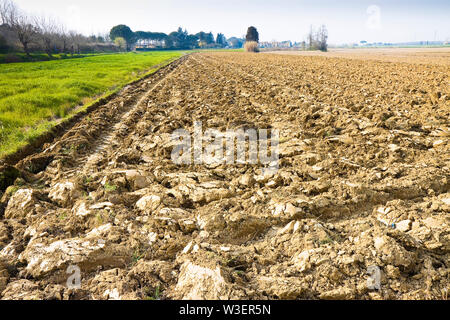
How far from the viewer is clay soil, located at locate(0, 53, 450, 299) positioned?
2.59 meters

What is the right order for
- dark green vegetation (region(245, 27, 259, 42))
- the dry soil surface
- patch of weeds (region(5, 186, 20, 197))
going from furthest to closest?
dark green vegetation (region(245, 27, 259, 42)), the dry soil surface, patch of weeds (region(5, 186, 20, 197))

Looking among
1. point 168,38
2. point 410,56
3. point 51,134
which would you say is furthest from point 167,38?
point 51,134

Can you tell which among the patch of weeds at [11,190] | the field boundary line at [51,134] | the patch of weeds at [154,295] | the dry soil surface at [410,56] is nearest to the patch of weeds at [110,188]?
the patch of weeds at [11,190]

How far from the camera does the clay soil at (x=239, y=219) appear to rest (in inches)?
102

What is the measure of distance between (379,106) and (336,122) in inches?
89.7

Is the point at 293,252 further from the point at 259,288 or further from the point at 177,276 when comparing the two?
the point at 177,276

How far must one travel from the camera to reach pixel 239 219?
11.4 feet

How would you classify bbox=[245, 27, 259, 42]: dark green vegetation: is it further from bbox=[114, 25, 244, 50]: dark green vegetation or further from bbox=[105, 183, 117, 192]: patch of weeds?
bbox=[105, 183, 117, 192]: patch of weeds

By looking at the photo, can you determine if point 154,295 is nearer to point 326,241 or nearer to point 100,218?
point 100,218

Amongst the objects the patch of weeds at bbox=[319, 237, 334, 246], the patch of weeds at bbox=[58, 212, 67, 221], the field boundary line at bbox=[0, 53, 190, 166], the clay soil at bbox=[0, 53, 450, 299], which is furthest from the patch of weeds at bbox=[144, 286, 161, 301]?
the field boundary line at bbox=[0, 53, 190, 166]

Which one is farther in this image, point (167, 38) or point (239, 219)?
point (167, 38)

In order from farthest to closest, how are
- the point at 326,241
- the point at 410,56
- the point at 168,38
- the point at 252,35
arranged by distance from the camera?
1. the point at 168,38
2. the point at 252,35
3. the point at 410,56
4. the point at 326,241

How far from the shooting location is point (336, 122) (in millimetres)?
7246
